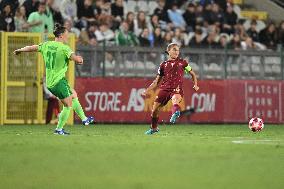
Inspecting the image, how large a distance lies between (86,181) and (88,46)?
52.3ft

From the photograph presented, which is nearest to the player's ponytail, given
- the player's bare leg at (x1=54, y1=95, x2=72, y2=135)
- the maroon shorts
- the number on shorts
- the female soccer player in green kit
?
the female soccer player in green kit

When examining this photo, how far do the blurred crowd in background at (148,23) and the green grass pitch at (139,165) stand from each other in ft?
32.5

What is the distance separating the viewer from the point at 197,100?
25.8 meters

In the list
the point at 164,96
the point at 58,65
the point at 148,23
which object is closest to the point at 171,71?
the point at 164,96

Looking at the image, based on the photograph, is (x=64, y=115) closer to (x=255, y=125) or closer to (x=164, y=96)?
(x=164, y=96)

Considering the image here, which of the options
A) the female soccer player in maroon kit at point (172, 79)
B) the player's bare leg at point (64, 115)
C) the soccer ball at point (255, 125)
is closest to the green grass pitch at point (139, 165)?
the player's bare leg at point (64, 115)

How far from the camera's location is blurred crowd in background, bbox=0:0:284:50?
2409 centimetres

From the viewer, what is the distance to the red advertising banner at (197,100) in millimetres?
24812

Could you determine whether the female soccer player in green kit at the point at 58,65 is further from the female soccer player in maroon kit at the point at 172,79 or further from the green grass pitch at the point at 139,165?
the green grass pitch at the point at 139,165

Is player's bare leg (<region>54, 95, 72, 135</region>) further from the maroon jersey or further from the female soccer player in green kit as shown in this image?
the maroon jersey

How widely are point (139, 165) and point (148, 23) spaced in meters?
17.3

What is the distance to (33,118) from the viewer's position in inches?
949

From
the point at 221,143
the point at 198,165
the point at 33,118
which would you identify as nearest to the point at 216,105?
the point at 33,118

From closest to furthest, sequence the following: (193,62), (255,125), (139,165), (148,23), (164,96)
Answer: (139,165), (164,96), (255,125), (193,62), (148,23)
